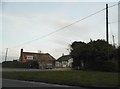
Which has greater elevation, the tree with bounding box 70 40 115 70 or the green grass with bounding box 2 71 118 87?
the tree with bounding box 70 40 115 70

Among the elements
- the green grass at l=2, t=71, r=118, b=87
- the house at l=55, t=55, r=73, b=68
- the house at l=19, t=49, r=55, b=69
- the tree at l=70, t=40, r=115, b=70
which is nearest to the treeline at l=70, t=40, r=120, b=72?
the tree at l=70, t=40, r=115, b=70

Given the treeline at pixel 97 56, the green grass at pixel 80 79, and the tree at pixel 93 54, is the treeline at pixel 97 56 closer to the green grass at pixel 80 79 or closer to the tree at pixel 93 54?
the tree at pixel 93 54

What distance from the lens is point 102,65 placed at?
5350cm

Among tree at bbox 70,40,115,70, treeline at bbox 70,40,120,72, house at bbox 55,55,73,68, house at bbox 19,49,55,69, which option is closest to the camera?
treeline at bbox 70,40,120,72

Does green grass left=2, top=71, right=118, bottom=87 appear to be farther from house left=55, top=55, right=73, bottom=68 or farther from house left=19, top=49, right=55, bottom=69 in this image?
house left=55, top=55, right=73, bottom=68

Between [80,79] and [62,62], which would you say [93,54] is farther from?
[62,62]

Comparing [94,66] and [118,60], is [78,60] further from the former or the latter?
[118,60]

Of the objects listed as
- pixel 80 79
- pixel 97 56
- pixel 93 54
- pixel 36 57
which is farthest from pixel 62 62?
pixel 80 79

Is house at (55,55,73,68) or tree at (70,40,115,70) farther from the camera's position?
house at (55,55,73,68)

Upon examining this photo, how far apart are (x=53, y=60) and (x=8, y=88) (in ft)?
368

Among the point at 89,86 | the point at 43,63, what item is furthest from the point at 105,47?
the point at 43,63

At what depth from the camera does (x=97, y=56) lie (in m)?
56.1

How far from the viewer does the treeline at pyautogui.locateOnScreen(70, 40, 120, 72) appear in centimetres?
5158

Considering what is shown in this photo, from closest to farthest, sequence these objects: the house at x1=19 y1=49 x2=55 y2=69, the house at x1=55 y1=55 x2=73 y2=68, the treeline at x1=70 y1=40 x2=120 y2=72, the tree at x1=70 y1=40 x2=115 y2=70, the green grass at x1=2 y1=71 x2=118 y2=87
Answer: the green grass at x1=2 y1=71 x2=118 y2=87
the treeline at x1=70 y1=40 x2=120 y2=72
the tree at x1=70 y1=40 x2=115 y2=70
the house at x1=19 y1=49 x2=55 y2=69
the house at x1=55 y1=55 x2=73 y2=68
